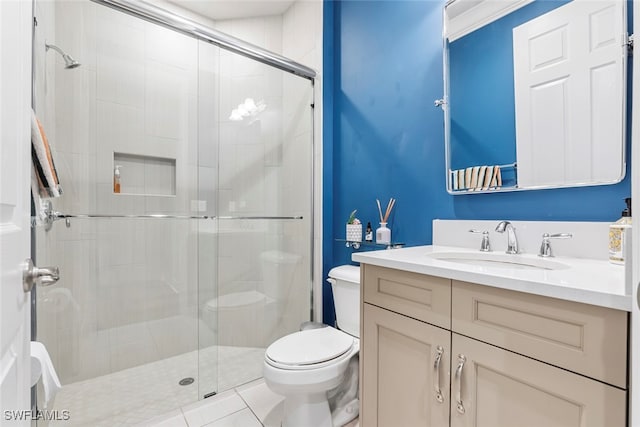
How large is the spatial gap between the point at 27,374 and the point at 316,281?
1.64m

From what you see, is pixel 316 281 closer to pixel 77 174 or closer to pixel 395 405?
pixel 395 405

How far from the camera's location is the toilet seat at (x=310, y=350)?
49.9 inches

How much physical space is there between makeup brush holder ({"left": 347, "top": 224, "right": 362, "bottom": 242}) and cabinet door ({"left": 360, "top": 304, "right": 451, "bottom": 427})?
0.70 metres

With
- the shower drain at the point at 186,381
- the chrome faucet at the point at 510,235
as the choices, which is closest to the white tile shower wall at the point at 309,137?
the shower drain at the point at 186,381

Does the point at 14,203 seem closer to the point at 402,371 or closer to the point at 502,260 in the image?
the point at 402,371

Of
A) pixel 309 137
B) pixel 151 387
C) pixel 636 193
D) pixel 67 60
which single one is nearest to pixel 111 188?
pixel 67 60

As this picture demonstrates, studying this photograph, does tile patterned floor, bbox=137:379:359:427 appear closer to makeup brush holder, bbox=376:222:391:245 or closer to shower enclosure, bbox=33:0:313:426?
shower enclosure, bbox=33:0:313:426

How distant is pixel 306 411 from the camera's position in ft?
4.43

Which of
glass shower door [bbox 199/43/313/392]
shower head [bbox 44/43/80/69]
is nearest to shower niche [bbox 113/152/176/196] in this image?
glass shower door [bbox 199/43/313/392]

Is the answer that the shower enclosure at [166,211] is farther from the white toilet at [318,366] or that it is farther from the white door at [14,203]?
the white door at [14,203]

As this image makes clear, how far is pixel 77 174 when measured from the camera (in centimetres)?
168

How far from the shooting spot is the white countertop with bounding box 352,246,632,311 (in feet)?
2.06

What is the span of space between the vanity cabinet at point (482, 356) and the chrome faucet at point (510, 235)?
45 cm

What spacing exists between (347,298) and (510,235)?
83 centimetres
